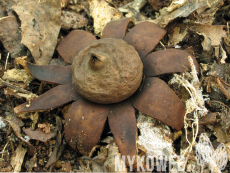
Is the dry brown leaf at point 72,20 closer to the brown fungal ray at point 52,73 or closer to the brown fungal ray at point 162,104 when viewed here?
the brown fungal ray at point 52,73

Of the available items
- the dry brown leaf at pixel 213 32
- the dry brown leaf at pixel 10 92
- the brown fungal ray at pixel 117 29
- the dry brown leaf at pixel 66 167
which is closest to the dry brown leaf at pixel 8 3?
the dry brown leaf at pixel 10 92

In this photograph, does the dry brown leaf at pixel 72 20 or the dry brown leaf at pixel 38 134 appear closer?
the dry brown leaf at pixel 38 134

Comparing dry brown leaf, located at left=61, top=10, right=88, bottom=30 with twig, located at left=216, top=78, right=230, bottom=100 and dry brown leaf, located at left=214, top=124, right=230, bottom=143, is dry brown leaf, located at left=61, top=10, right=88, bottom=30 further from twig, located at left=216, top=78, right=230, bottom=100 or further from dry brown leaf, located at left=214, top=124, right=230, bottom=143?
dry brown leaf, located at left=214, top=124, right=230, bottom=143

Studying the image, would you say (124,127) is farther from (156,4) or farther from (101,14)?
(156,4)

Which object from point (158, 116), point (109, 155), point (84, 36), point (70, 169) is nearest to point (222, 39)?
point (158, 116)

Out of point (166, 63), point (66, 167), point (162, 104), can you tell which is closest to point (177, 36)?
point (166, 63)

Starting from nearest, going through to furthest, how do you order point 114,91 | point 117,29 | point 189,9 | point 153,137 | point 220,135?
point 114,91 < point 153,137 < point 220,135 < point 117,29 < point 189,9
